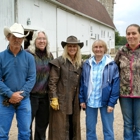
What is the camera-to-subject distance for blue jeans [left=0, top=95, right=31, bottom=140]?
11.2ft

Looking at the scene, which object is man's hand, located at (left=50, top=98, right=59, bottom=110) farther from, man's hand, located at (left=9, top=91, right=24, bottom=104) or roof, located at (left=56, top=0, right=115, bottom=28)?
roof, located at (left=56, top=0, right=115, bottom=28)

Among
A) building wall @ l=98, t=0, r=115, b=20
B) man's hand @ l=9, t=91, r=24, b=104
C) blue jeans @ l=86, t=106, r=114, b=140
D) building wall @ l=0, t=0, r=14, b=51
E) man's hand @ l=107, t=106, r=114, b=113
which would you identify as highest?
building wall @ l=98, t=0, r=115, b=20

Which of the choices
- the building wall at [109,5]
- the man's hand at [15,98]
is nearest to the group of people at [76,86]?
the man's hand at [15,98]

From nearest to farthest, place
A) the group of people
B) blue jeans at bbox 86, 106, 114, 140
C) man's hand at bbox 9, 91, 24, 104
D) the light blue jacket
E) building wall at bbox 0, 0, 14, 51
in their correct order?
man's hand at bbox 9, 91, 24, 104, the group of people, the light blue jacket, blue jeans at bbox 86, 106, 114, 140, building wall at bbox 0, 0, 14, 51

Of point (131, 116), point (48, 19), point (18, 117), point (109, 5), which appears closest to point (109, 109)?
point (131, 116)

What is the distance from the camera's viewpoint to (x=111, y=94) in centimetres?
376

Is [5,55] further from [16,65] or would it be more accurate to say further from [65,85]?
[65,85]

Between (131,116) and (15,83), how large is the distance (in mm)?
1887

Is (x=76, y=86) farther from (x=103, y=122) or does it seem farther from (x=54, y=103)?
(x=103, y=122)

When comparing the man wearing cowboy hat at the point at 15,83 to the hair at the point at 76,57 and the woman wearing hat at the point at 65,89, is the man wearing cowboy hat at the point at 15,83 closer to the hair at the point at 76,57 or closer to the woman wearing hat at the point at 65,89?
the woman wearing hat at the point at 65,89

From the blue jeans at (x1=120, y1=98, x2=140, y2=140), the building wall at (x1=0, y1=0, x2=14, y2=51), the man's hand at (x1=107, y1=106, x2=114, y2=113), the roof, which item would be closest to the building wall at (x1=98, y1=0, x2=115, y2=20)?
the roof

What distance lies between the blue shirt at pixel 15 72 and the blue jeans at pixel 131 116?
1528 mm

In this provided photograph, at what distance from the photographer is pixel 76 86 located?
3.89 metres

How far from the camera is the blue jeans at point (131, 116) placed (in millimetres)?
3780
